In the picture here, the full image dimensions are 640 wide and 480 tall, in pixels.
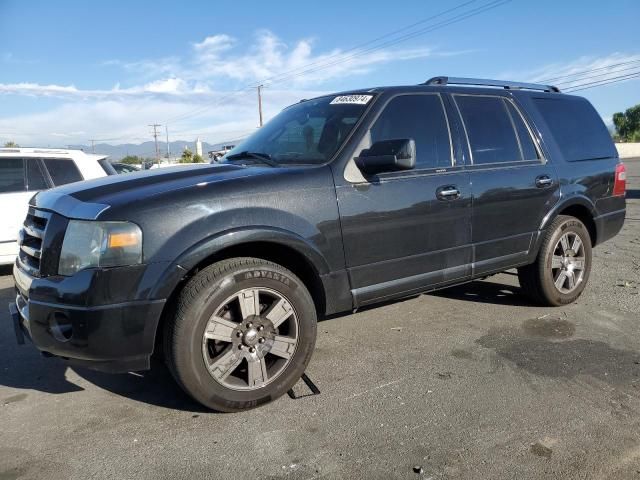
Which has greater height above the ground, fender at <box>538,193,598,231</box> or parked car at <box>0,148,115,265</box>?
parked car at <box>0,148,115,265</box>

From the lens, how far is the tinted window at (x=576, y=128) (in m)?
4.79

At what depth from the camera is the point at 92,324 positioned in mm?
2621

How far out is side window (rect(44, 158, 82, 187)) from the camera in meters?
6.92

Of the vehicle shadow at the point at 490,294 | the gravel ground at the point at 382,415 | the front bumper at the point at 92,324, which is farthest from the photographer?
the vehicle shadow at the point at 490,294

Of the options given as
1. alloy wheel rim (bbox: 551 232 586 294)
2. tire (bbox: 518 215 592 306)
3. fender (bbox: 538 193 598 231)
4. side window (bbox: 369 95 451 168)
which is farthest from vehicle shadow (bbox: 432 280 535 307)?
side window (bbox: 369 95 451 168)

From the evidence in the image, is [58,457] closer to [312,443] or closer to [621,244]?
[312,443]

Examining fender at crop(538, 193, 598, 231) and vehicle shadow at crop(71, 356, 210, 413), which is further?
fender at crop(538, 193, 598, 231)

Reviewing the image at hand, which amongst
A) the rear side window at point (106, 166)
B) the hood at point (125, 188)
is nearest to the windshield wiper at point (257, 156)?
the hood at point (125, 188)

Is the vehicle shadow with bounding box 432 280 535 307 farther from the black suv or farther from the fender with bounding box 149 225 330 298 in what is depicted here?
the fender with bounding box 149 225 330 298

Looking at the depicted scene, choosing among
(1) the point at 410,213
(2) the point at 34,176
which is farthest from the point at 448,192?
(2) the point at 34,176

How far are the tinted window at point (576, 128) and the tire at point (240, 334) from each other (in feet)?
10.1

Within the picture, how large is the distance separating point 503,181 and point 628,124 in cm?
9987

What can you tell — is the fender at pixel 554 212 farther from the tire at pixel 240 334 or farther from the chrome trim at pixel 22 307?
the chrome trim at pixel 22 307

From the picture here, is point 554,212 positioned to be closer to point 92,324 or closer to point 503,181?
point 503,181
